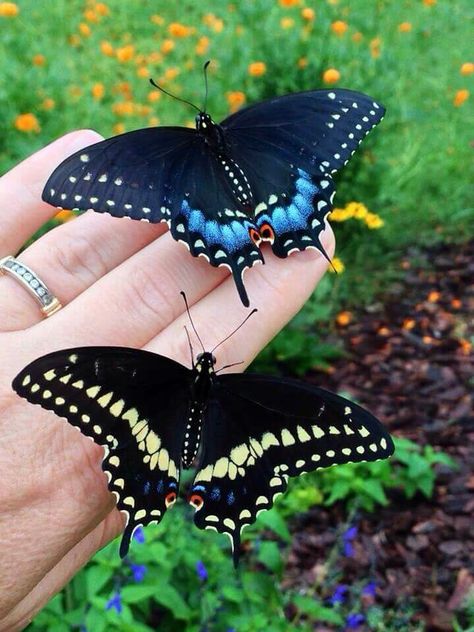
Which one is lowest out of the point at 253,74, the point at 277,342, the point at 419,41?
the point at 277,342

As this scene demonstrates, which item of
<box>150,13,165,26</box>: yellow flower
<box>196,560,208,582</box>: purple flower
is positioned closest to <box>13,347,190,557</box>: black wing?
<box>196,560,208,582</box>: purple flower

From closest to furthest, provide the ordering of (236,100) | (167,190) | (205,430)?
1. (205,430)
2. (167,190)
3. (236,100)

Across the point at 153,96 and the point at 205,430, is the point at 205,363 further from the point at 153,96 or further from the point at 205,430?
the point at 153,96

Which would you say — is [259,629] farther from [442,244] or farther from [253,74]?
[442,244]

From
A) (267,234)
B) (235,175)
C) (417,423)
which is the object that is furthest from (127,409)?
(417,423)

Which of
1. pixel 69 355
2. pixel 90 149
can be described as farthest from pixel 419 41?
pixel 69 355
